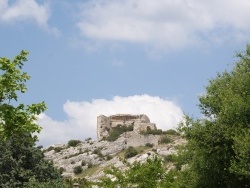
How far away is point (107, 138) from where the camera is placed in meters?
127

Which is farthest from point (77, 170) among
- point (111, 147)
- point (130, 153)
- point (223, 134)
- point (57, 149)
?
point (223, 134)

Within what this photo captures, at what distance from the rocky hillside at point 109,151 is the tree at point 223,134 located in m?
60.7

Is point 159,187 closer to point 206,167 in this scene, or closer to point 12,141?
point 206,167

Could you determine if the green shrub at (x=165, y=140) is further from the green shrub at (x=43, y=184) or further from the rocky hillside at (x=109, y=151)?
the green shrub at (x=43, y=184)

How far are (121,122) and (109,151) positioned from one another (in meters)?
29.8

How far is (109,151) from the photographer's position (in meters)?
113

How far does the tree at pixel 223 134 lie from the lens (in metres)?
28.9

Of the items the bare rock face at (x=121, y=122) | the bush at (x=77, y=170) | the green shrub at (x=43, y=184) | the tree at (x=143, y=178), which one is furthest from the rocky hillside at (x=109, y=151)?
the tree at (x=143, y=178)

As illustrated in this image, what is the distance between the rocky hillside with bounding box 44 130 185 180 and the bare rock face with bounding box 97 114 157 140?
217 inches

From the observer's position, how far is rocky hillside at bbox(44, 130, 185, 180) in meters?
101

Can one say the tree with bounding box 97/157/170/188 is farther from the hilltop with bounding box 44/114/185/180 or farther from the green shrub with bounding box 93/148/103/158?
the green shrub with bounding box 93/148/103/158

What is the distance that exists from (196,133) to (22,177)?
17302 millimetres

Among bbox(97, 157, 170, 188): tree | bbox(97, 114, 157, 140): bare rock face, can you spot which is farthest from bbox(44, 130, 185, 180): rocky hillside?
bbox(97, 157, 170, 188): tree

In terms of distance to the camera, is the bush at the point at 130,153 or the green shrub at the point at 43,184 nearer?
the green shrub at the point at 43,184
